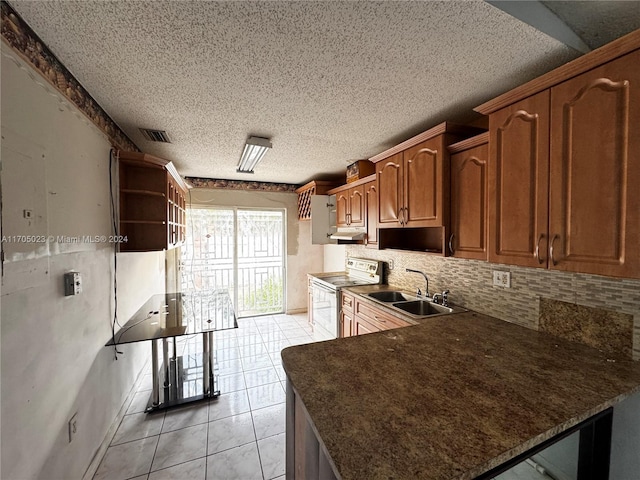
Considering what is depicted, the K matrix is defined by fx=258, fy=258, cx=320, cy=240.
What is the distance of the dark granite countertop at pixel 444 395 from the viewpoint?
2.31ft

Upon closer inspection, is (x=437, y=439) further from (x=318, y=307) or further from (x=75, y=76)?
(x=318, y=307)

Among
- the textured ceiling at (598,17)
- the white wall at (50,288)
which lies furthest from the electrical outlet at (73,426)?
the textured ceiling at (598,17)

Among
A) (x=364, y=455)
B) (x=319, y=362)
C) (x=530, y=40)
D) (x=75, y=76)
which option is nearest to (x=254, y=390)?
(x=319, y=362)

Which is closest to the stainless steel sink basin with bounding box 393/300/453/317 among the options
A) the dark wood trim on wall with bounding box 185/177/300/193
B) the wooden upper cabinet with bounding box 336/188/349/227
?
the wooden upper cabinet with bounding box 336/188/349/227

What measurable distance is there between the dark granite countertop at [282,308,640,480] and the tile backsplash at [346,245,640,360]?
0.78 ft

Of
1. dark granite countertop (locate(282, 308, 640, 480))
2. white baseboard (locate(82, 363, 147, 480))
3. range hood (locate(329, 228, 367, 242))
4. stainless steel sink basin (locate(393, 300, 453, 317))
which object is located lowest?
white baseboard (locate(82, 363, 147, 480))

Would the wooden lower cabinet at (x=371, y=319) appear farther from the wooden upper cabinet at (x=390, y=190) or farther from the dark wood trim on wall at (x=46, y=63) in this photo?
the dark wood trim on wall at (x=46, y=63)

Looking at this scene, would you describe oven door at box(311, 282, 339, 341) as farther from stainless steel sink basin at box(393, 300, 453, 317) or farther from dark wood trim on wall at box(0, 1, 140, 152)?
dark wood trim on wall at box(0, 1, 140, 152)

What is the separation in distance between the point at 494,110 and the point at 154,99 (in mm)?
2104

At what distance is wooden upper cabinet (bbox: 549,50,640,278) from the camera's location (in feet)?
3.31

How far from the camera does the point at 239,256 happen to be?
4512 millimetres

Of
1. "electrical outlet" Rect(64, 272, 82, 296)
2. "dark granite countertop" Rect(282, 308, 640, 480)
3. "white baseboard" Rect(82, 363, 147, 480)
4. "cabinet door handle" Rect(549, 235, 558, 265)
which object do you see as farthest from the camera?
"white baseboard" Rect(82, 363, 147, 480)

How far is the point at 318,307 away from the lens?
11.4 feet

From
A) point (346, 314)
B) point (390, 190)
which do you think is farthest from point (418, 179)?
point (346, 314)
